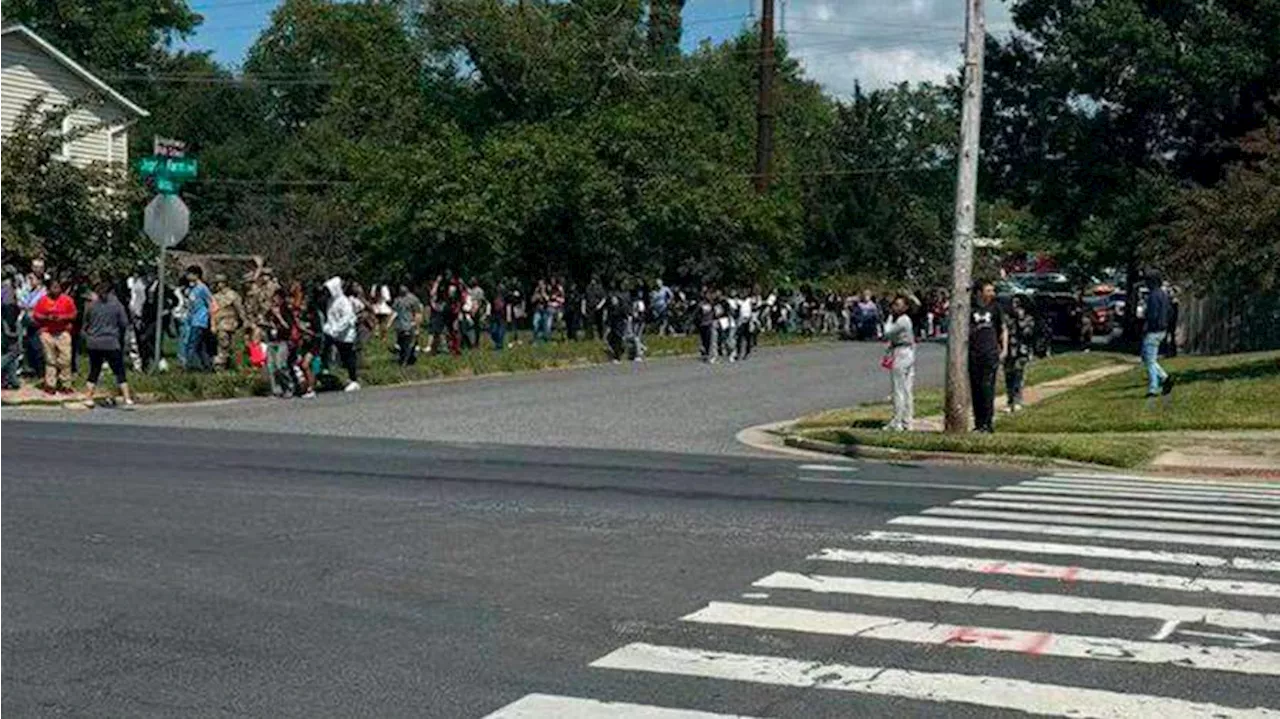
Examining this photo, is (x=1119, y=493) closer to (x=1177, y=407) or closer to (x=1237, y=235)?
(x=1177, y=407)

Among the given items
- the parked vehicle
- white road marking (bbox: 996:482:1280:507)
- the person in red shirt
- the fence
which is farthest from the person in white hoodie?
the parked vehicle

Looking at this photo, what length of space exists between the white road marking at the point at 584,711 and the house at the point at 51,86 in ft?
132

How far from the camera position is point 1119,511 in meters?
12.7

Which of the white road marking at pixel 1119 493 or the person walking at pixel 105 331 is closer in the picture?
the white road marking at pixel 1119 493

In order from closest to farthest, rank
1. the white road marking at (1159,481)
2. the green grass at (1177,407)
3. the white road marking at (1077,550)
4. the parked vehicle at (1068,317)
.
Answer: the white road marking at (1077,550) < the white road marking at (1159,481) < the green grass at (1177,407) < the parked vehicle at (1068,317)

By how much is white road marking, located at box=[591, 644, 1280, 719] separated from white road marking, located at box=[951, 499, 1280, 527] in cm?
598

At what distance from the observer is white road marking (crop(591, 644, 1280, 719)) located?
6.43 m

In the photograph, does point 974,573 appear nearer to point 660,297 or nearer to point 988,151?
point 660,297

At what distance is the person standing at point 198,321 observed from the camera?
2619cm

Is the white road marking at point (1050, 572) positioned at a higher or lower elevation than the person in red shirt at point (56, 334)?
lower

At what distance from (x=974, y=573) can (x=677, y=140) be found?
122 feet

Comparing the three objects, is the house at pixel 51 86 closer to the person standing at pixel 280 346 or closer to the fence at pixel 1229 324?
the person standing at pixel 280 346

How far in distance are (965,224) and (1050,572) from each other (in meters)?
9.64

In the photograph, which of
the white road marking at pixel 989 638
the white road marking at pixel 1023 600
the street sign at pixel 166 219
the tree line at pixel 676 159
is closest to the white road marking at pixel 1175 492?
the white road marking at pixel 1023 600
